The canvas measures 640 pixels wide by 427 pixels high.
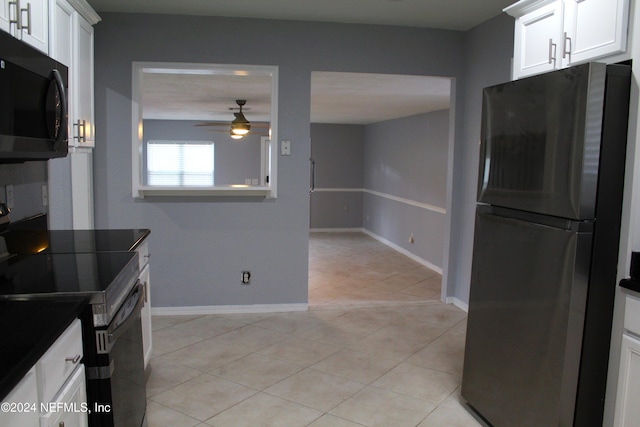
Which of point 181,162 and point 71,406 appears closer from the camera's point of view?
point 71,406

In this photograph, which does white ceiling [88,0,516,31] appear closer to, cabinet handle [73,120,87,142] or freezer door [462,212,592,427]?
cabinet handle [73,120,87,142]

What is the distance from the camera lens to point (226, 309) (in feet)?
13.3

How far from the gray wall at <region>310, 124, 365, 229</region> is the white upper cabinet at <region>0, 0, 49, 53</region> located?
801 cm

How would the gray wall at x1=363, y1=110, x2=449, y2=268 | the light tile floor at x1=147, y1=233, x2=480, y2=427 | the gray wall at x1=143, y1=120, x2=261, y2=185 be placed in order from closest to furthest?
the light tile floor at x1=147, y1=233, x2=480, y2=427 < the gray wall at x1=363, y1=110, x2=449, y2=268 < the gray wall at x1=143, y1=120, x2=261, y2=185

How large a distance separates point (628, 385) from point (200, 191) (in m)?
3.06

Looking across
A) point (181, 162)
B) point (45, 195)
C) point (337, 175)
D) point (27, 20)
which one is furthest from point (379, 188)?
point (27, 20)

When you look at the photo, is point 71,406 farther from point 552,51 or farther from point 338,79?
point 338,79

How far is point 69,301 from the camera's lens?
4.83 feet

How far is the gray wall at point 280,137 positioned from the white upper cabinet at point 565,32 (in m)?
1.78

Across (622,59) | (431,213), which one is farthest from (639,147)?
(431,213)

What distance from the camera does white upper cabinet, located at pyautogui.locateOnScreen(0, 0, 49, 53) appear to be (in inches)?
68.1

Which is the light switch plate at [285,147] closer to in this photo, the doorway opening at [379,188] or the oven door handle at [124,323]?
the doorway opening at [379,188]

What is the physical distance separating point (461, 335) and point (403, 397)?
3.70ft

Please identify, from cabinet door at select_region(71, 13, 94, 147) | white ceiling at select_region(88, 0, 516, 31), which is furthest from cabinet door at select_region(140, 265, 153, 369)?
white ceiling at select_region(88, 0, 516, 31)
